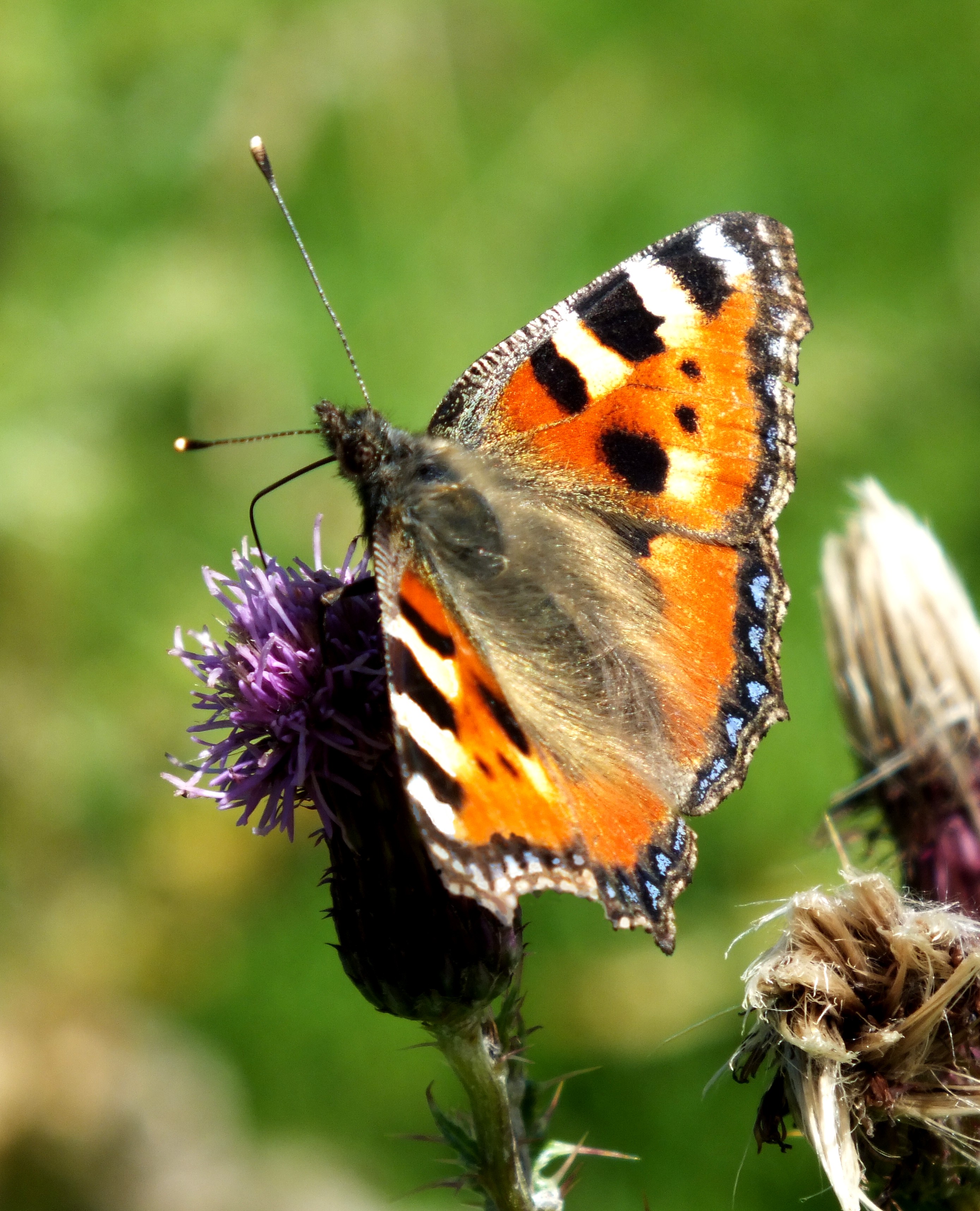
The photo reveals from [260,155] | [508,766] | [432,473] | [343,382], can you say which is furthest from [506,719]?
[343,382]

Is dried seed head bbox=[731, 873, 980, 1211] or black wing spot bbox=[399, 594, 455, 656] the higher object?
black wing spot bbox=[399, 594, 455, 656]

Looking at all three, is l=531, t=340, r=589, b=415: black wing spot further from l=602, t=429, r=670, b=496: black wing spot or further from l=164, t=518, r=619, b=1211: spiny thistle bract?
l=164, t=518, r=619, b=1211: spiny thistle bract

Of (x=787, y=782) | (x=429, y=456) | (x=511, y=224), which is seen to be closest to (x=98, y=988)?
(x=787, y=782)

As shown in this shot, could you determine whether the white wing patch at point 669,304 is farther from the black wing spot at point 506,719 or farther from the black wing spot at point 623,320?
the black wing spot at point 506,719

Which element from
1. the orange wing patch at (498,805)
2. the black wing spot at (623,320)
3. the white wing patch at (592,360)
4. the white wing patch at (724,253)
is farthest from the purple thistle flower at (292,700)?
the white wing patch at (724,253)

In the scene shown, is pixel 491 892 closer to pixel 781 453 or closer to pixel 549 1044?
pixel 781 453

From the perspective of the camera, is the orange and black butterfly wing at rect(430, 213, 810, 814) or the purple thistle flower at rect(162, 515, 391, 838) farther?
the orange and black butterfly wing at rect(430, 213, 810, 814)

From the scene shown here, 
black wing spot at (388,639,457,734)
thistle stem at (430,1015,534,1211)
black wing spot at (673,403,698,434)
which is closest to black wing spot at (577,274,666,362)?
black wing spot at (673,403,698,434)
